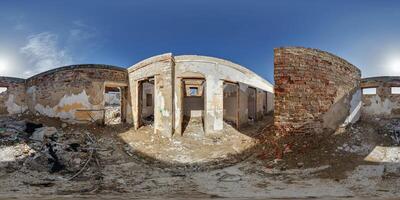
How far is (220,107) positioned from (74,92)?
6.70 metres

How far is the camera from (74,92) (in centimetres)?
1405

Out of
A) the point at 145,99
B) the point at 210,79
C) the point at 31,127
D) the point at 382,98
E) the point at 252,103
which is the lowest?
the point at 31,127

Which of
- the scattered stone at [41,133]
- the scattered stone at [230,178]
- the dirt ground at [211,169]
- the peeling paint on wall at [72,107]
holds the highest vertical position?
the peeling paint on wall at [72,107]

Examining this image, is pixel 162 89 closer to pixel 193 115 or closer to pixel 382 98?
pixel 193 115

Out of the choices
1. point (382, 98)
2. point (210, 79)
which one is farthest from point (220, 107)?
point (382, 98)

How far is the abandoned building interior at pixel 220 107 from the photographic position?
961 cm

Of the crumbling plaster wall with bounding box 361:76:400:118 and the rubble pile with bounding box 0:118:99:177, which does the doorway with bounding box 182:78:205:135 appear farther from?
the crumbling plaster wall with bounding box 361:76:400:118

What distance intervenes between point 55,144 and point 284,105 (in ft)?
25.9

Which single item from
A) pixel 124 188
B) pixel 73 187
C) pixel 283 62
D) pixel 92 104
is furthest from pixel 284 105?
pixel 92 104

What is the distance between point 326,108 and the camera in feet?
32.8

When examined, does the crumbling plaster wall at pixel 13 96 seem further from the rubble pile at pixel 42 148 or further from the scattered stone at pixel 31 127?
the scattered stone at pixel 31 127

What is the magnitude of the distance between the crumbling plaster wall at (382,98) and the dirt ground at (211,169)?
14.8 feet

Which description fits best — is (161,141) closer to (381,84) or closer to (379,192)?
(379,192)

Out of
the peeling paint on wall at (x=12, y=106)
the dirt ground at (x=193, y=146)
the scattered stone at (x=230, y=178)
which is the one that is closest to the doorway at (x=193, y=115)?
the dirt ground at (x=193, y=146)
